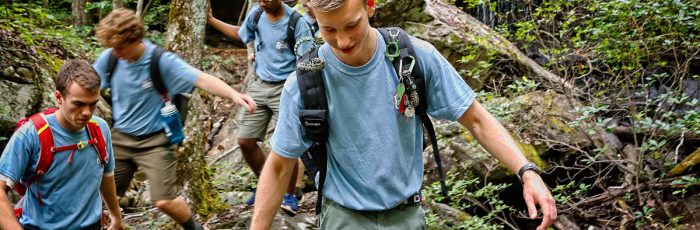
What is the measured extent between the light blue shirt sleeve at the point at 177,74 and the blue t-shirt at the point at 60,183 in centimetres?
92

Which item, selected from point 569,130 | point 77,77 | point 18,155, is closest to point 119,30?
point 77,77

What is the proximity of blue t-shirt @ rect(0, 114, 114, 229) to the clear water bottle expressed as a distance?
970mm

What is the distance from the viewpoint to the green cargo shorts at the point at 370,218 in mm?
2906

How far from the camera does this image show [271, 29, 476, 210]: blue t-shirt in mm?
2781

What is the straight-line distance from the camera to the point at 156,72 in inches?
195

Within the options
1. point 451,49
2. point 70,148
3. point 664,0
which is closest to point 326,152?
point 70,148

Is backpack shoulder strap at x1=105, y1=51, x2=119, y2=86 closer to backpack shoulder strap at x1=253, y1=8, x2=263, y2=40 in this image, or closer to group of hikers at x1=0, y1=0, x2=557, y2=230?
group of hikers at x1=0, y1=0, x2=557, y2=230

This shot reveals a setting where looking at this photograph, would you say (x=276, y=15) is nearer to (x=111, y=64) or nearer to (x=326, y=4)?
(x=111, y=64)

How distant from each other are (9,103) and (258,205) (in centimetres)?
543

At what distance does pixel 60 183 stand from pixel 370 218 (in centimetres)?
209

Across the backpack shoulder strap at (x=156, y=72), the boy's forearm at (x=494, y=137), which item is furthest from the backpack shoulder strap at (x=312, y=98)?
the backpack shoulder strap at (x=156, y=72)

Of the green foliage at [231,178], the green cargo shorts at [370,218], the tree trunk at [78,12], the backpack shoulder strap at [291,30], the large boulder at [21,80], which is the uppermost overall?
the green cargo shorts at [370,218]

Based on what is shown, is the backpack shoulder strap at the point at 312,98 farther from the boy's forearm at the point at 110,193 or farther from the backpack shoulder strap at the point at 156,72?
the backpack shoulder strap at the point at 156,72

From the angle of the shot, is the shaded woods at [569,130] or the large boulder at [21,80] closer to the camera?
the shaded woods at [569,130]
